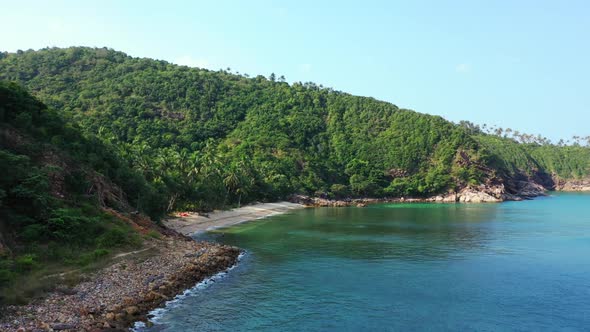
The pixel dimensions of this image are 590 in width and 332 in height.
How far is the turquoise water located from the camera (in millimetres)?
29141

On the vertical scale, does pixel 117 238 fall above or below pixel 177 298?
above

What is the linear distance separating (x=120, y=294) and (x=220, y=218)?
59761mm

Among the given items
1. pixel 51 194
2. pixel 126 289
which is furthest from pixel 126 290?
pixel 51 194

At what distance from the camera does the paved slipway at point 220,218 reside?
73.9 m

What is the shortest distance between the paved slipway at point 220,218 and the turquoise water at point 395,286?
27.2 ft

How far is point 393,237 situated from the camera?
68250 millimetres

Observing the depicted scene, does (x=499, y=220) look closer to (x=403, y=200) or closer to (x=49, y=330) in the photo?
(x=403, y=200)

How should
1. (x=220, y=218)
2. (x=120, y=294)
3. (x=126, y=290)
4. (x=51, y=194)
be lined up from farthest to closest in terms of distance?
(x=220, y=218), (x=51, y=194), (x=126, y=290), (x=120, y=294)

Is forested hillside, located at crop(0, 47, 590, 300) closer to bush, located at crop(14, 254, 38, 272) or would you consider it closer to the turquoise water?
bush, located at crop(14, 254, 38, 272)

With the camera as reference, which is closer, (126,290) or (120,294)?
(120,294)

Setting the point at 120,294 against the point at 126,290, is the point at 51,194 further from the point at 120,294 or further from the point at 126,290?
the point at 120,294

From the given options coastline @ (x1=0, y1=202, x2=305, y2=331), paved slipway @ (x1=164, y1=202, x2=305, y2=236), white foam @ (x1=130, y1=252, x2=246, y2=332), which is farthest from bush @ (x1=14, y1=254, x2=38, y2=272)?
paved slipway @ (x1=164, y1=202, x2=305, y2=236)

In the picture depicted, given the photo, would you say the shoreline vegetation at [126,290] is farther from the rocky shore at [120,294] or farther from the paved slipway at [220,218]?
the paved slipway at [220,218]

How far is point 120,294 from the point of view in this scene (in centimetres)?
3091
